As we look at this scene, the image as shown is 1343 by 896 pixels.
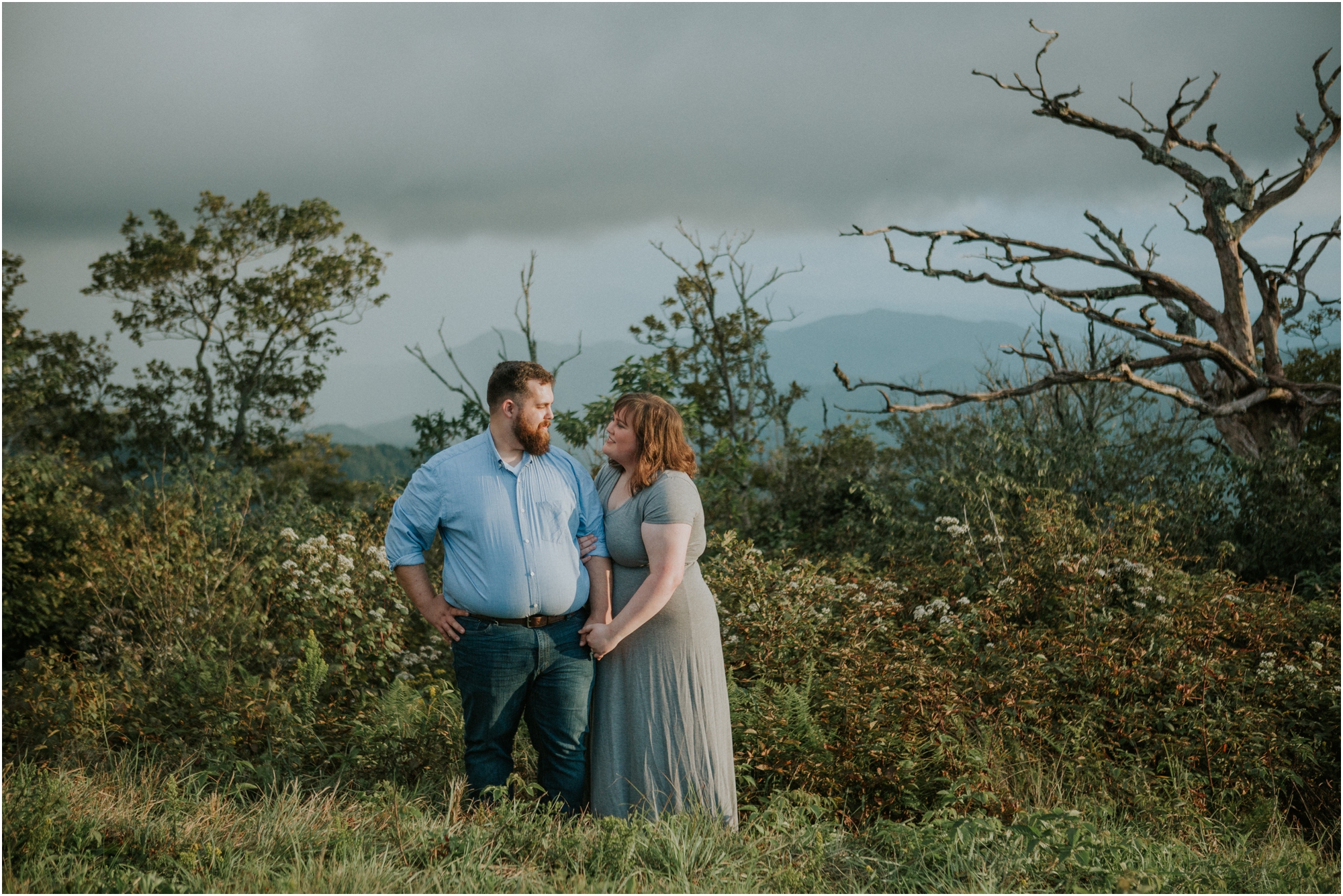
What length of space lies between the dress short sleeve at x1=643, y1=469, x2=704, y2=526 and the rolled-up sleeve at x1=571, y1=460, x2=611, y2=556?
235mm

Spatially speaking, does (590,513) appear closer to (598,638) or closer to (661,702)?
(598,638)

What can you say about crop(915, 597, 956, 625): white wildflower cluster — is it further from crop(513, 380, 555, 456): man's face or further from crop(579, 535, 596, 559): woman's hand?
crop(513, 380, 555, 456): man's face

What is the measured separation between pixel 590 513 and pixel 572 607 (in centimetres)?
36

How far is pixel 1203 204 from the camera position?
412 inches

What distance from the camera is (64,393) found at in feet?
72.6

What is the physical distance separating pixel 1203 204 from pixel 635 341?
11766mm

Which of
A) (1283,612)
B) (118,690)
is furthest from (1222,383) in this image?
(118,690)

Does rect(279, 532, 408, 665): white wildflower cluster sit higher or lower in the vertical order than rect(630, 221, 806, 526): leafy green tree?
lower

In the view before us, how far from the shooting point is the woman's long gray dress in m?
3.50

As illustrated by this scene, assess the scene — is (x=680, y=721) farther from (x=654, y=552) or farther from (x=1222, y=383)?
(x=1222, y=383)

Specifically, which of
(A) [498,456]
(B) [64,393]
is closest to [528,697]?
(A) [498,456]

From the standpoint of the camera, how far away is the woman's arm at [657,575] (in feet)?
11.0

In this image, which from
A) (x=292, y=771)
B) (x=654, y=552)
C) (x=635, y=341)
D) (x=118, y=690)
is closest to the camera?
(x=654, y=552)

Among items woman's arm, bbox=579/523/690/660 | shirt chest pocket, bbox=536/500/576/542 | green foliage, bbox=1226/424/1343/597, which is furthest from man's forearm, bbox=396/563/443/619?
green foliage, bbox=1226/424/1343/597
